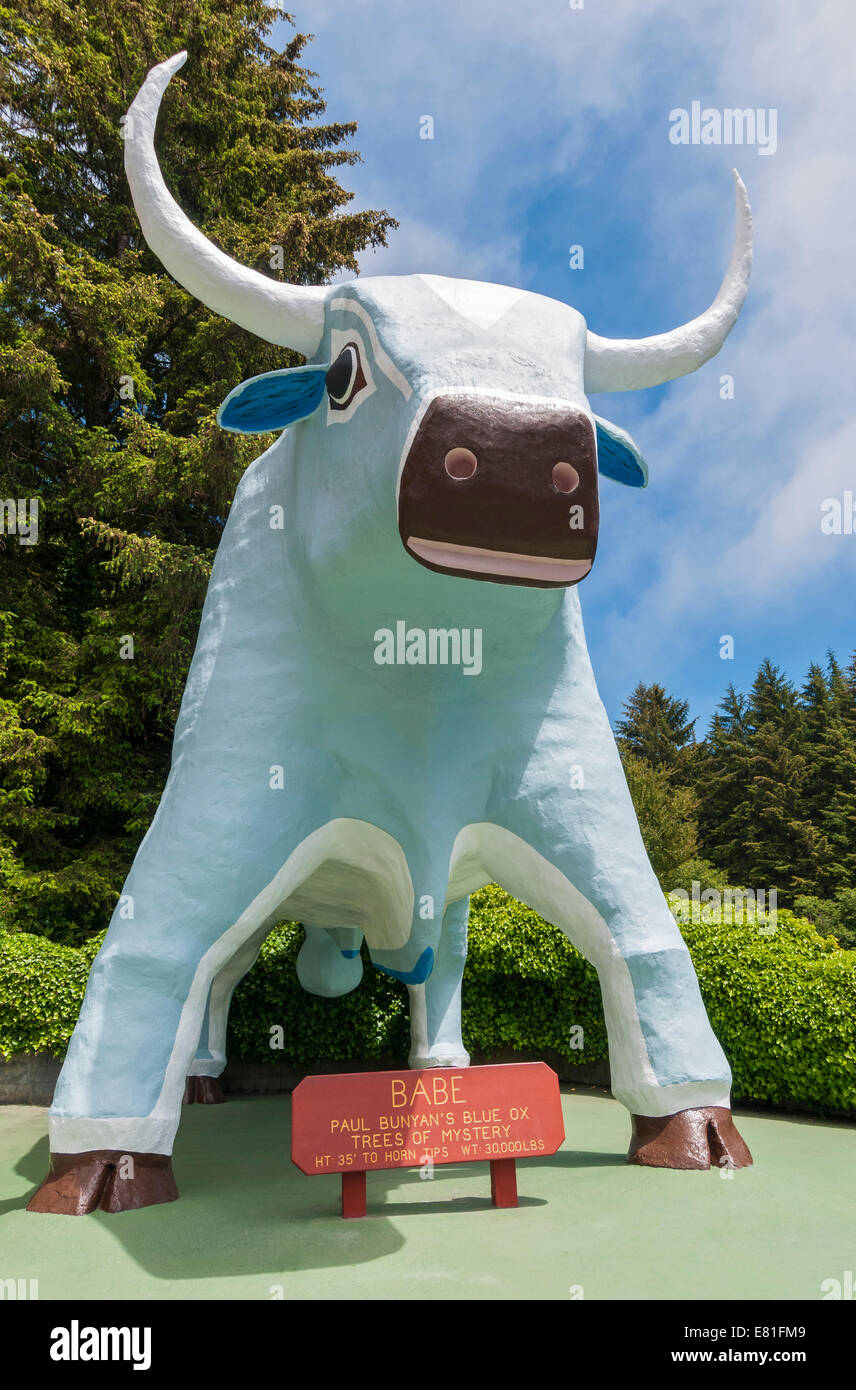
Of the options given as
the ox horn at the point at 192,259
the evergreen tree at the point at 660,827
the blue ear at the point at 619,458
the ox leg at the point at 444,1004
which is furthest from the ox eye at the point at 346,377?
the evergreen tree at the point at 660,827

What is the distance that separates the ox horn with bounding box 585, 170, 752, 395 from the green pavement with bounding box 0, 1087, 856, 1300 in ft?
12.0

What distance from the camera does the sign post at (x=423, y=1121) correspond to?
405 centimetres

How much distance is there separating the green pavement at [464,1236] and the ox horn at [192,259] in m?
3.78

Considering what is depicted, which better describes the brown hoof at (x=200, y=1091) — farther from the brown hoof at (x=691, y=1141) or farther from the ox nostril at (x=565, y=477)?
the ox nostril at (x=565, y=477)

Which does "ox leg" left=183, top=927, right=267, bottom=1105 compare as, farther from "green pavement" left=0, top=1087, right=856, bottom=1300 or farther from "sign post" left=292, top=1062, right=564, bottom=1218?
"sign post" left=292, top=1062, right=564, bottom=1218

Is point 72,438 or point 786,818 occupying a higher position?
point 72,438

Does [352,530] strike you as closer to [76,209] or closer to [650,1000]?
[650,1000]

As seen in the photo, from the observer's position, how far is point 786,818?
29.6 m

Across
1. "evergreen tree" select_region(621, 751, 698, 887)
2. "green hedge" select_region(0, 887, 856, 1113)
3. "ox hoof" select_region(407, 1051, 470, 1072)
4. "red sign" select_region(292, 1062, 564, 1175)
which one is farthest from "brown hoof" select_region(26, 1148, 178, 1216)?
"evergreen tree" select_region(621, 751, 698, 887)

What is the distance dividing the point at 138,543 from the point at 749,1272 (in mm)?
10657

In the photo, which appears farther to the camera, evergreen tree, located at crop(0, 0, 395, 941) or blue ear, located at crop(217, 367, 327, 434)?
evergreen tree, located at crop(0, 0, 395, 941)

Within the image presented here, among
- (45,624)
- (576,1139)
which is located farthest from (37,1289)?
(45,624)

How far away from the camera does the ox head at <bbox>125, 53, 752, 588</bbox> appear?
339cm

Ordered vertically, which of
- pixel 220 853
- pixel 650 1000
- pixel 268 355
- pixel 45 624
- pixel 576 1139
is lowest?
pixel 576 1139
